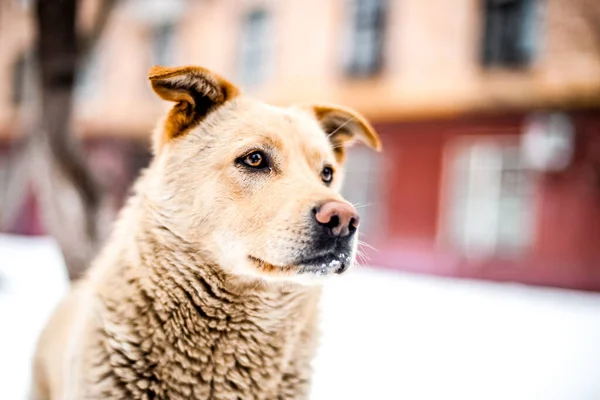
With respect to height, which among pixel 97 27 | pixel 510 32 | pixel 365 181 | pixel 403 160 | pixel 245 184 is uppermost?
pixel 510 32

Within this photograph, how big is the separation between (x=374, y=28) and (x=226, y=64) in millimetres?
2740

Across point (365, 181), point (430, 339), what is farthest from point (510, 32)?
point (430, 339)

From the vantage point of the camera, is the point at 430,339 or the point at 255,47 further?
the point at 255,47

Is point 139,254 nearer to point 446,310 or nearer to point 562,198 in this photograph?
point 446,310

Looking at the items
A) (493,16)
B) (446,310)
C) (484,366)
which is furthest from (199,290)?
(493,16)

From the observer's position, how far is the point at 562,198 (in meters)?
6.36

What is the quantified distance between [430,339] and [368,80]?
5304 millimetres

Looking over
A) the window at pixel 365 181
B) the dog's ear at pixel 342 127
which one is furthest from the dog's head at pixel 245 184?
the window at pixel 365 181

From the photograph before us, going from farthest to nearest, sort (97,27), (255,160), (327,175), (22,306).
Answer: (97,27) < (22,306) < (327,175) < (255,160)

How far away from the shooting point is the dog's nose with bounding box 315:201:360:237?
55.1 inches

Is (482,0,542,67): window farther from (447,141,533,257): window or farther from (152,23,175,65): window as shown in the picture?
(152,23,175,65): window

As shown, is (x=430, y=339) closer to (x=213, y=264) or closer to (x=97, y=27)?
(x=213, y=264)

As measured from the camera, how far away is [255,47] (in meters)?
9.45

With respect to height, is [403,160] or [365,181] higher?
[403,160]
